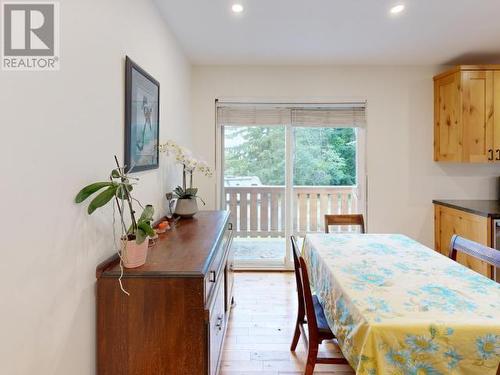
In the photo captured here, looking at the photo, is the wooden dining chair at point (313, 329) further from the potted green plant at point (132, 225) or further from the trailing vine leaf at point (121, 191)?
the trailing vine leaf at point (121, 191)

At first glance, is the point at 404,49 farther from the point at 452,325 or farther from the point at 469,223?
the point at 452,325

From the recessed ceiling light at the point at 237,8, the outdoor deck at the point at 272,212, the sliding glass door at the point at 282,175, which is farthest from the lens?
the outdoor deck at the point at 272,212

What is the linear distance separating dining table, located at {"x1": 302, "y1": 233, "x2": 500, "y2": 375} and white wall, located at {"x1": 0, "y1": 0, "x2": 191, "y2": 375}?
1.10 meters

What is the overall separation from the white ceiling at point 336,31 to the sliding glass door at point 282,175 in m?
0.79

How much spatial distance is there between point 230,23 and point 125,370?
2500mm

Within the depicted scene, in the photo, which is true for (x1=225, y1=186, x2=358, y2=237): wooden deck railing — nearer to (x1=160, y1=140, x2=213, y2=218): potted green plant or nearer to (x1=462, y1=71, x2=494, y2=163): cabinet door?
(x1=462, y1=71, x2=494, y2=163): cabinet door

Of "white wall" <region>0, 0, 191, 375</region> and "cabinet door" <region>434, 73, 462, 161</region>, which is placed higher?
"cabinet door" <region>434, 73, 462, 161</region>

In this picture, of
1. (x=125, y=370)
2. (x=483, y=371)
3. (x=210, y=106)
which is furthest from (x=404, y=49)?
(x=125, y=370)

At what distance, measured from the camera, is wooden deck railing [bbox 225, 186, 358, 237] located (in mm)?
4070

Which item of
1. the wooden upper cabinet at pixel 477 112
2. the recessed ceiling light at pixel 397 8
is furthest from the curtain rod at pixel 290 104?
the recessed ceiling light at pixel 397 8

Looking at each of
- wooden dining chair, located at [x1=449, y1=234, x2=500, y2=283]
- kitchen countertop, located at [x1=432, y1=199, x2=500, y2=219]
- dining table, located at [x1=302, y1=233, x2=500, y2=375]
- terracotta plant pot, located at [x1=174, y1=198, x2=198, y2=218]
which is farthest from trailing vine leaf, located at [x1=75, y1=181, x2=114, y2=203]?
kitchen countertop, located at [x1=432, y1=199, x2=500, y2=219]

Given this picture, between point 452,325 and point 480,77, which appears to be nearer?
point 452,325

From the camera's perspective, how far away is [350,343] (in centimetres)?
130

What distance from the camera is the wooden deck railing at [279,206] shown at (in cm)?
407
